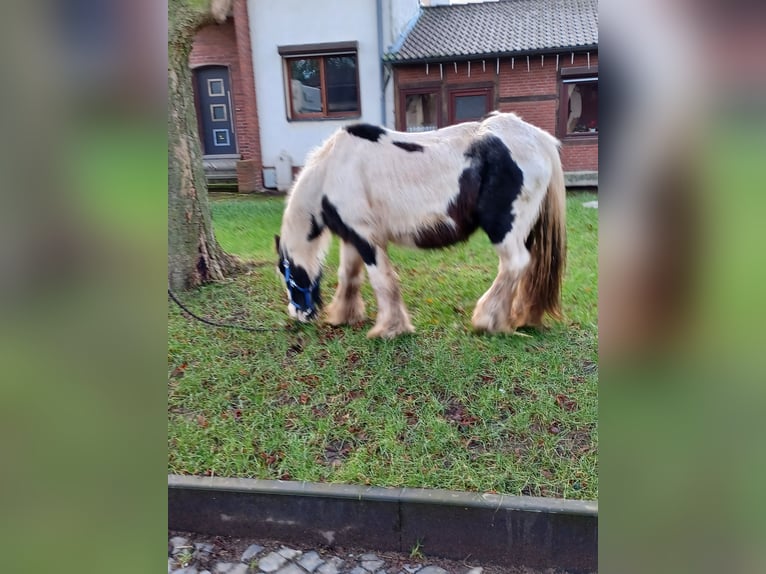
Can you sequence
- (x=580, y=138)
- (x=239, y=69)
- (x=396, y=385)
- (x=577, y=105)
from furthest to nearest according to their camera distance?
(x=396, y=385) < (x=239, y=69) < (x=580, y=138) < (x=577, y=105)

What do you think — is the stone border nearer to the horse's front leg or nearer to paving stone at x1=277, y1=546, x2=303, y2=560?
paving stone at x1=277, y1=546, x2=303, y2=560

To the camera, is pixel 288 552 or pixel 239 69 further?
pixel 239 69

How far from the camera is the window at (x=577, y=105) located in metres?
1.67

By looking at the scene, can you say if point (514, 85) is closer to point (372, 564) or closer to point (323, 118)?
point (323, 118)

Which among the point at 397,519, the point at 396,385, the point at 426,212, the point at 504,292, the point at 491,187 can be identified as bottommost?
the point at 397,519

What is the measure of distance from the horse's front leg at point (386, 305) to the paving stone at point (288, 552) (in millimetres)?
1133

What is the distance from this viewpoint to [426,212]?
2.75 m

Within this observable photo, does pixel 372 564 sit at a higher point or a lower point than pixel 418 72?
lower

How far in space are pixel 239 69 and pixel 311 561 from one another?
88.1 inches

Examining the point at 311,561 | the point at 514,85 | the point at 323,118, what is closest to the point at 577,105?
the point at 514,85

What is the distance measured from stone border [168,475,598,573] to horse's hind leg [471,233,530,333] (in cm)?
95

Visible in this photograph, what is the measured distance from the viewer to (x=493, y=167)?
2.62 metres
